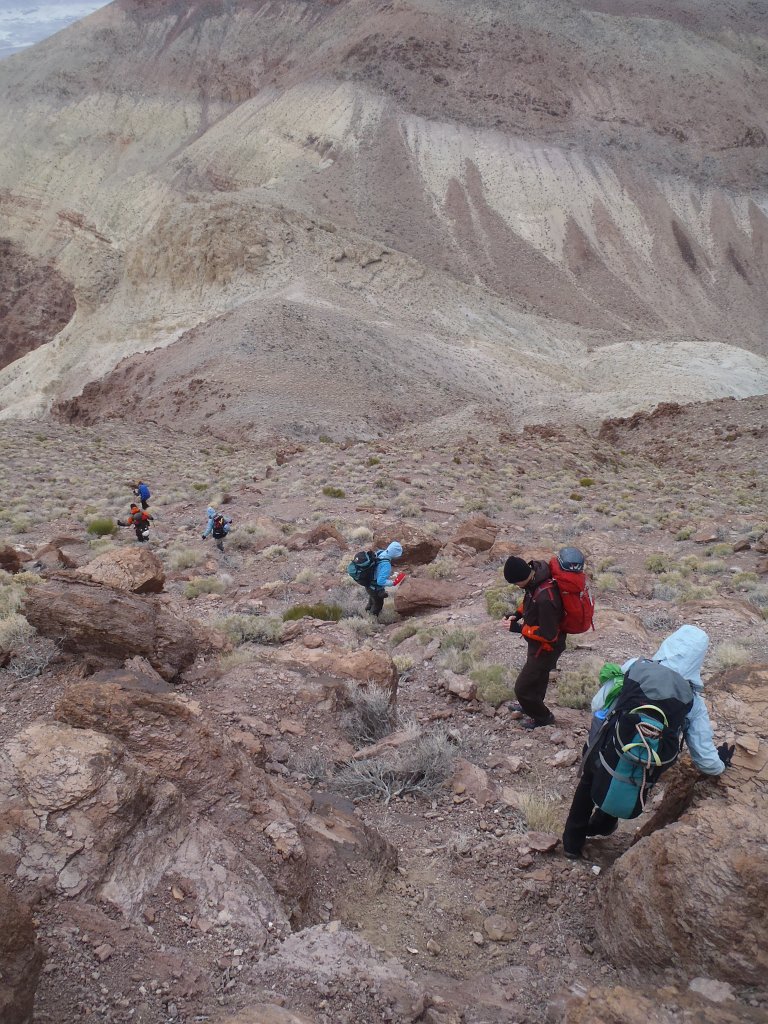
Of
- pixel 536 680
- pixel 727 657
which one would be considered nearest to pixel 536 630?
pixel 536 680

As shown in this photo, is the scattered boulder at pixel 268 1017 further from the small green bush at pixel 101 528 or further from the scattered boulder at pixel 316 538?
the small green bush at pixel 101 528

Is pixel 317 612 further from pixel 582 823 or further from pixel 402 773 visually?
pixel 582 823

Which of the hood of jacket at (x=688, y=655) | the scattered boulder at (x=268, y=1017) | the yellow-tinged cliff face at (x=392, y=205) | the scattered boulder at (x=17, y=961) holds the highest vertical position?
the scattered boulder at (x=17, y=961)

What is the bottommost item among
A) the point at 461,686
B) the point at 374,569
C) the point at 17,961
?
the point at 374,569

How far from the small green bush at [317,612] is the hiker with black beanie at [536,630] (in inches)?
139

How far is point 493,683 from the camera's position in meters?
6.93

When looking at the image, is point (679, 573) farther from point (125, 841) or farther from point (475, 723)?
point (125, 841)

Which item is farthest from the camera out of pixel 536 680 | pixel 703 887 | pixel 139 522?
Result: pixel 139 522

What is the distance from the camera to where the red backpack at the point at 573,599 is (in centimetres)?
579

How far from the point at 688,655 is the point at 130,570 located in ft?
22.3

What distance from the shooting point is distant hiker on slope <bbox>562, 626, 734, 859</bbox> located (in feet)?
12.5

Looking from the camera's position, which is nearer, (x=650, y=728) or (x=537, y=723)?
(x=650, y=728)

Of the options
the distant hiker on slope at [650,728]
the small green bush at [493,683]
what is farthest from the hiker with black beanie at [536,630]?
the distant hiker on slope at [650,728]

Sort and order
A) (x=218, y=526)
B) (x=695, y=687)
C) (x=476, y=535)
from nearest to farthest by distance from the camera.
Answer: (x=695, y=687) < (x=476, y=535) < (x=218, y=526)
